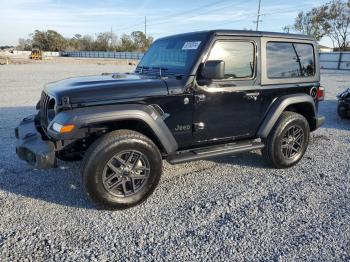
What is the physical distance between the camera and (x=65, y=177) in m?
4.15

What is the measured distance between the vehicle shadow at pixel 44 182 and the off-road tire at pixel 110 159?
28cm

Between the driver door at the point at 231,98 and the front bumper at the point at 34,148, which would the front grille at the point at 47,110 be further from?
the driver door at the point at 231,98

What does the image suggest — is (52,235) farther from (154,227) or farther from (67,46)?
(67,46)

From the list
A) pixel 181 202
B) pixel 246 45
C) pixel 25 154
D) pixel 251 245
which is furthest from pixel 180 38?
pixel 251 245

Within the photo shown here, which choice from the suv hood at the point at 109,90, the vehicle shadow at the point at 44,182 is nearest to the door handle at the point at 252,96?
the suv hood at the point at 109,90

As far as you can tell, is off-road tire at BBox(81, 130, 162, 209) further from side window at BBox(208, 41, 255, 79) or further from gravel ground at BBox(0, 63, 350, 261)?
side window at BBox(208, 41, 255, 79)

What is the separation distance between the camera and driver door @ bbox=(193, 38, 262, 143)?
12.4ft

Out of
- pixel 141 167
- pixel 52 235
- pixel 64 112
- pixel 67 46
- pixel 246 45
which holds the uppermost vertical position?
pixel 67 46

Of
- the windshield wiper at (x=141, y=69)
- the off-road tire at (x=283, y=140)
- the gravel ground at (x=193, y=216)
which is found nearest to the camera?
the gravel ground at (x=193, y=216)

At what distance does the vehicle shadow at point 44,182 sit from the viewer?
142 inches

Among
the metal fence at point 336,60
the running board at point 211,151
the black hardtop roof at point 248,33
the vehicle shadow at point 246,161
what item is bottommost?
the vehicle shadow at point 246,161

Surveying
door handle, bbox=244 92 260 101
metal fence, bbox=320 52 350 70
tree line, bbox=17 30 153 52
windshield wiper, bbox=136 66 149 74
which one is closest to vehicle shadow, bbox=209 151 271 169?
door handle, bbox=244 92 260 101

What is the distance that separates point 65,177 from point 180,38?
241cm

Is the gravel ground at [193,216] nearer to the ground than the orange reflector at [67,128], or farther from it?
nearer to the ground
